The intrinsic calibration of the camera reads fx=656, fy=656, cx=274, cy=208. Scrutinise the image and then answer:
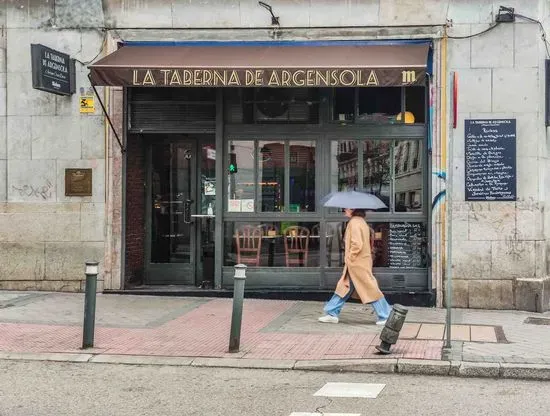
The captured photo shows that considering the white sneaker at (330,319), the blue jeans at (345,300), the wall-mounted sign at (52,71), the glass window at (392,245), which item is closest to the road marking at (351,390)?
the blue jeans at (345,300)

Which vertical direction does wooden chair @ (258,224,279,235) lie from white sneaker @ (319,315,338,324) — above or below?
above

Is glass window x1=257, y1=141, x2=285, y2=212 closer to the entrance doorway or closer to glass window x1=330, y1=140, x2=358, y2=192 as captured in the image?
glass window x1=330, y1=140, x2=358, y2=192

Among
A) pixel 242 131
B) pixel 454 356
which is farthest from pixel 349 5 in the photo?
pixel 454 356

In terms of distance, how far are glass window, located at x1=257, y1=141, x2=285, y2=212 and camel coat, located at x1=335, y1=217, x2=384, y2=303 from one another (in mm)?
2418

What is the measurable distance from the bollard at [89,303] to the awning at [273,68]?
10.9 ft

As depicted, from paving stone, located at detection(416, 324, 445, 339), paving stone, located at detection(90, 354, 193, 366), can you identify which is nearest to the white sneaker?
paving stone, located at detection(416, 324, 445, 339)

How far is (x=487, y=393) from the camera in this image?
6020 millimetres

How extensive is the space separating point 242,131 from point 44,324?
4.37 meters

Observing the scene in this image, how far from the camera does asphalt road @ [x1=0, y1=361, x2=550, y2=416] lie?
5.45m

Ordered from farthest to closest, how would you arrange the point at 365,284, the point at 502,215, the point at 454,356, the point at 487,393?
the point at 502,215 → the point at 365,284 → the point at 454,356 → the point at 487,393

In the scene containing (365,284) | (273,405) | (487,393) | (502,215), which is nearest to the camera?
(273,405)

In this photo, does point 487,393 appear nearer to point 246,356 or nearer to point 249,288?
point 246,356

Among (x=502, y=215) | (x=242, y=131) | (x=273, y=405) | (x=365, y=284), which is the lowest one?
(x=273, y=405)

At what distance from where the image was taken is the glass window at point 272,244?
35.8 ft
